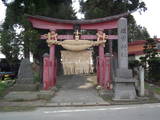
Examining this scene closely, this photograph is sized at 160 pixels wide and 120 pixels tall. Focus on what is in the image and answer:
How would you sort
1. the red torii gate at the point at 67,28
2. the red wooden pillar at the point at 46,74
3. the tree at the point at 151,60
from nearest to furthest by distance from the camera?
the red wooden pillar at the point at 46,74 → the red torii gate at the point at 67,28 → the tree at the point at 151,60

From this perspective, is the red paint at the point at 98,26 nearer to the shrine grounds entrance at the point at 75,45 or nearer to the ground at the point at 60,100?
the shrine grounds entrance at the point at 75,45

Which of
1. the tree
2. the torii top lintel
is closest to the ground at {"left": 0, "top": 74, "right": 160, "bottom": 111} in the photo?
the torii top lintel

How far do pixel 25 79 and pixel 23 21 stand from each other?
442 cm

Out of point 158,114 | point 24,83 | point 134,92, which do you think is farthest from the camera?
point 24,83

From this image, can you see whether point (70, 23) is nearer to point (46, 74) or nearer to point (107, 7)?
point (46, 74)

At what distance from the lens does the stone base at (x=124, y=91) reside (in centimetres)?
1336

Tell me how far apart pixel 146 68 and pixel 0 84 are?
12.2 metres

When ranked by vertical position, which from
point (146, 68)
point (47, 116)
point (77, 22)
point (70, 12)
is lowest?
point (47, 116)

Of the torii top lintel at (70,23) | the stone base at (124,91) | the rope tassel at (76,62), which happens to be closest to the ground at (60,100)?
the stone base at (124,91)

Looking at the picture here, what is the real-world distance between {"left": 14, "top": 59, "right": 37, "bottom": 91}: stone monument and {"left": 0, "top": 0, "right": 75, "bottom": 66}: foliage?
1.51 m

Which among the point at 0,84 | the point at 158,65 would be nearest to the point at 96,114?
the point at 0,84

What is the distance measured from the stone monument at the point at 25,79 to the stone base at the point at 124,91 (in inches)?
230

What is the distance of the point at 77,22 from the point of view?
17.5 m

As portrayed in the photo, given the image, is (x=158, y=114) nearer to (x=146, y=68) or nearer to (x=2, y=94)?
(x=2, y=94)
